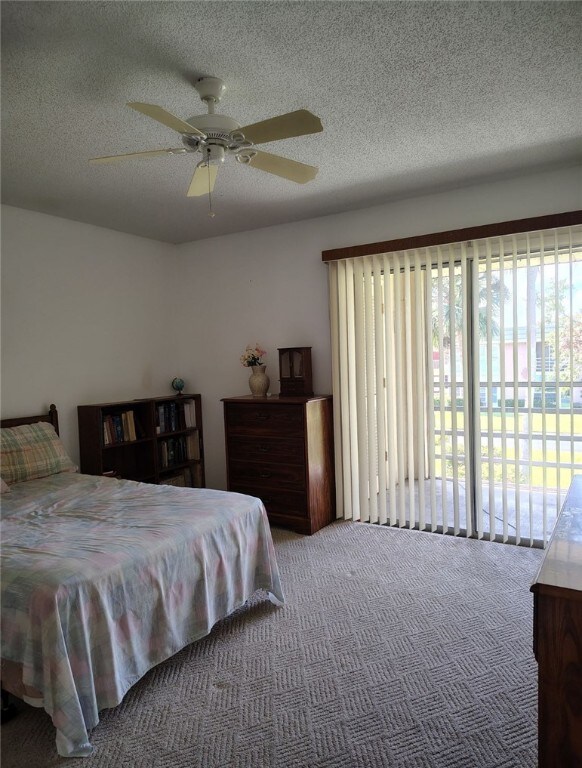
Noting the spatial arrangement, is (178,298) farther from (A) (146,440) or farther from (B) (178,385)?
(A) (146,440)

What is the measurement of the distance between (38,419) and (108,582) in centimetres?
210

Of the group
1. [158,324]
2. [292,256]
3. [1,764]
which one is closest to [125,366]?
[158,324]

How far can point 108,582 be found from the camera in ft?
5.78

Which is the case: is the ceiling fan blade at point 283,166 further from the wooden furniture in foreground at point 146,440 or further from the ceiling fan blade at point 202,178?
the wooden furniture in foreground at point 146,440

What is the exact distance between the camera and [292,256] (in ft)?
13.5

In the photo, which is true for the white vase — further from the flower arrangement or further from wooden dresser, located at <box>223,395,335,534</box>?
wooden dresser, located at <box>223,395,335,534</box>

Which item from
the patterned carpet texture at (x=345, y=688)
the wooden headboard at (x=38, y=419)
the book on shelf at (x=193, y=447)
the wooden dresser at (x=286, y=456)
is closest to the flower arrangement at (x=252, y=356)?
the wooden dresser at (x=286, y=456)

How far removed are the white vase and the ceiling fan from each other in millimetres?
2096

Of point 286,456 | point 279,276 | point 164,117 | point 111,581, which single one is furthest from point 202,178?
point 286,456

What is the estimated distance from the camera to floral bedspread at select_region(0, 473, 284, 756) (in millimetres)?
1620

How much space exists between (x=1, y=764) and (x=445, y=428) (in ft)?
9.85

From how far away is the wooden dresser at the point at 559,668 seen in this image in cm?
102

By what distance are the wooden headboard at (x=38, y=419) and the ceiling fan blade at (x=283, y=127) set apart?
2.57m

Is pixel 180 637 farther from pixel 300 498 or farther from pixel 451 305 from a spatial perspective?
pixel 451 305
